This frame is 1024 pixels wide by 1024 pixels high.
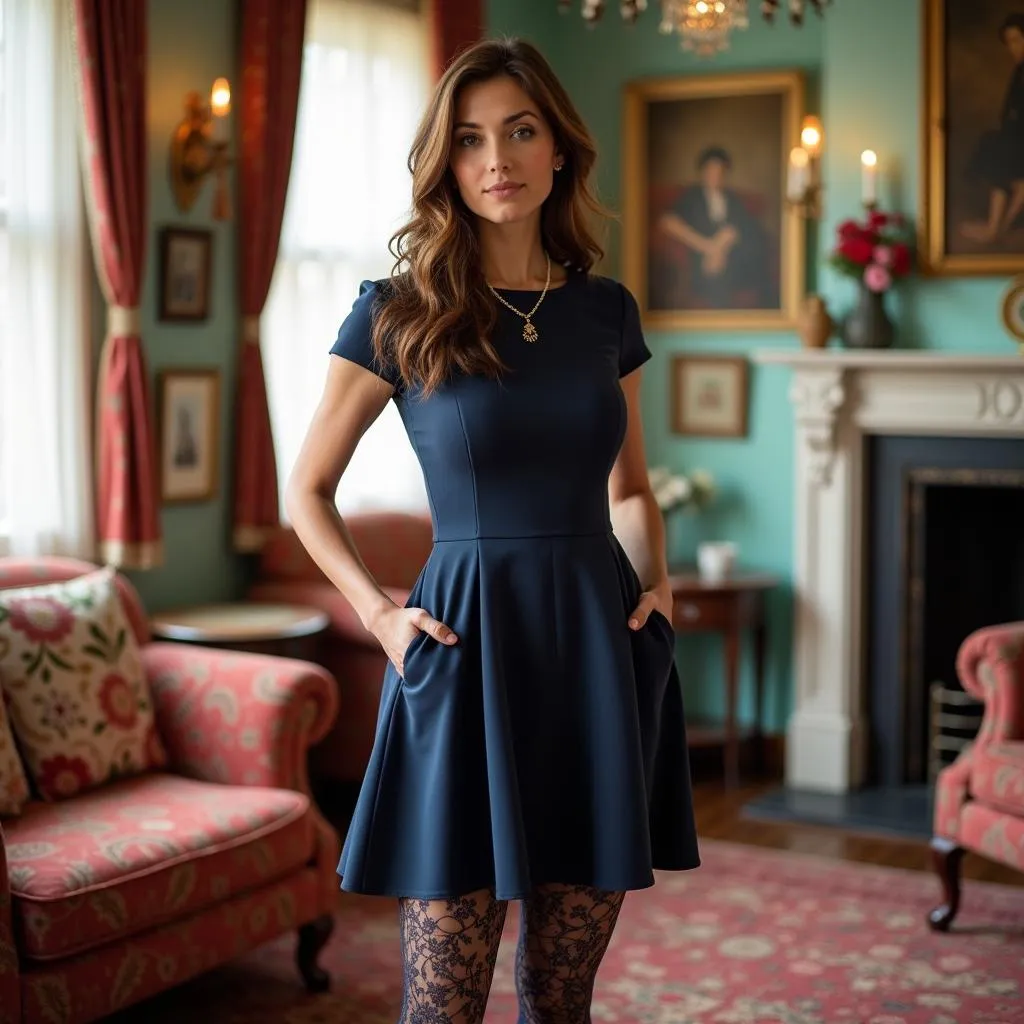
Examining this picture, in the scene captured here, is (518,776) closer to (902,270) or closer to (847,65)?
(902,270)

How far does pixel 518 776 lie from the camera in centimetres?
191

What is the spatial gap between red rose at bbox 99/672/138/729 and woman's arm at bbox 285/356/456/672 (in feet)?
4.80

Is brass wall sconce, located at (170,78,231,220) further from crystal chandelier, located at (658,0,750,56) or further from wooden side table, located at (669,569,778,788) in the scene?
wooden side table, located at (669,569,778,788)

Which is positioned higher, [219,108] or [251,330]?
[219,108]

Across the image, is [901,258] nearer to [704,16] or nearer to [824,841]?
[704,16]

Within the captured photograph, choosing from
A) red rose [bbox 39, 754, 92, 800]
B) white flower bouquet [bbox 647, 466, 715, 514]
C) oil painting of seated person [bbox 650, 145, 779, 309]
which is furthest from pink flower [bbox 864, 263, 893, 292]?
red rose [bbox 39, 754, 92, 800]

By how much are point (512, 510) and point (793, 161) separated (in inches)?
125

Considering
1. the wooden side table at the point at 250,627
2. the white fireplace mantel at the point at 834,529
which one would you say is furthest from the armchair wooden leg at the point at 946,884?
the wooden side table at the point at 250,627

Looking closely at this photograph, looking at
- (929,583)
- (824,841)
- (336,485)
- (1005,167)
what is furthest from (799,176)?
(336,485)

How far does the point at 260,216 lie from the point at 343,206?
497 millimetres

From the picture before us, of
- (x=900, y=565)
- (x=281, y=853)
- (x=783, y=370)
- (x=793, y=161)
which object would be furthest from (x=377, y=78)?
(x=281, y=853)

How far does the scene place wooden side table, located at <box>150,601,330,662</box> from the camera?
12.8 ft

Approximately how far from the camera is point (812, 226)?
5266mm

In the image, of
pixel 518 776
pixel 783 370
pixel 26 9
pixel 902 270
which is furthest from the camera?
pixel 783 370
